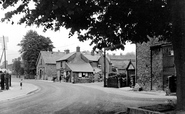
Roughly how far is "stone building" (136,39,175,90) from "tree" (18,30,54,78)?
5538 centimetres

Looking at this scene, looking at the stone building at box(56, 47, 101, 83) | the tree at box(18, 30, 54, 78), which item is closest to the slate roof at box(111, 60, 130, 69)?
the stone building at box(56, 47, 101, 83)

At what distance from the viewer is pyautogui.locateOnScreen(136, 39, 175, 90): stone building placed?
24250 mm

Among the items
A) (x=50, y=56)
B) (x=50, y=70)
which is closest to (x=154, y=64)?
(x=50, y=70)

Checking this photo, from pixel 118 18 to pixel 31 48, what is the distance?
7083cm

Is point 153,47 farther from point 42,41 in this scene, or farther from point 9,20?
point 42,41

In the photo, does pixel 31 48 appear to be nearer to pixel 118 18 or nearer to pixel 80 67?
pixel 80 67

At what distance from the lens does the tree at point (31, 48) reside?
250ft

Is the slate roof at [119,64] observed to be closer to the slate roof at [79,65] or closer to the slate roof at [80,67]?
the slate roof at [79,65]

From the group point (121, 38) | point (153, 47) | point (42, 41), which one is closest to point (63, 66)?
point (42, 41)

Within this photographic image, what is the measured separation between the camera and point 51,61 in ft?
232

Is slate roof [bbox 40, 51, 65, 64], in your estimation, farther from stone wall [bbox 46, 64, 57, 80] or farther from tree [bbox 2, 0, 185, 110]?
tree [bbox 2, 0, 185, 110]

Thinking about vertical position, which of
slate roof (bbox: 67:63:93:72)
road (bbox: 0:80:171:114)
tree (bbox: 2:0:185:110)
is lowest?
road (bbox: 0:80:171:114)

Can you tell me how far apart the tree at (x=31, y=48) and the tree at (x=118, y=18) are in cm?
6903

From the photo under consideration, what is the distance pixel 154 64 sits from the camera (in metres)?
26.0
